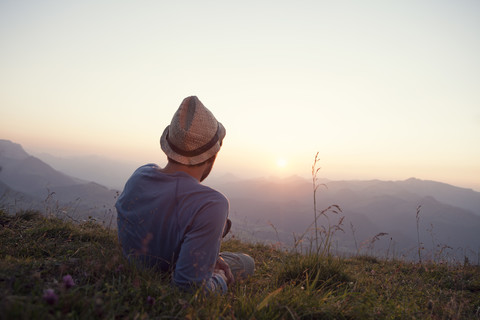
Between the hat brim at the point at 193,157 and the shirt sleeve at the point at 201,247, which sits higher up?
the hat brim at the point at 193,157

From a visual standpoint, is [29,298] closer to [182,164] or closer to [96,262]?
[96,262]

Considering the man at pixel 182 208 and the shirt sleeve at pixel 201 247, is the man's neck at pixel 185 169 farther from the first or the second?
the shirt sleeve at pixel 201 247

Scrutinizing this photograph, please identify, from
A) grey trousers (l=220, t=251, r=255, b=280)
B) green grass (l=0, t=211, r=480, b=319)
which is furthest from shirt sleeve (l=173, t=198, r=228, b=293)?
grey trousers (l=220, t=251, r=255, b=280)

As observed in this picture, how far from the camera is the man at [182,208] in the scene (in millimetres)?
2412

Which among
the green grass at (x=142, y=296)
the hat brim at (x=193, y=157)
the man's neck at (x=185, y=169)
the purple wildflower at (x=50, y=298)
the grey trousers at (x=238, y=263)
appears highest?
the hat brim at (x=193, y=157)

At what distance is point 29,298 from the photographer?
1.66 metres

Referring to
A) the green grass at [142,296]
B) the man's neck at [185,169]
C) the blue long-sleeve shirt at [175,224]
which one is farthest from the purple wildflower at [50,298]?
the man's neck at [185,169]

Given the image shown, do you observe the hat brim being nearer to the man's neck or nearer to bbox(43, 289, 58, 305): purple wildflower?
the man's neck

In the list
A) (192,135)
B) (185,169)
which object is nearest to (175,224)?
(185,169)

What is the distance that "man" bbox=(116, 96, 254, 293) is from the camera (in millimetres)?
2412

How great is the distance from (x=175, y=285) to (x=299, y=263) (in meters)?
2.23

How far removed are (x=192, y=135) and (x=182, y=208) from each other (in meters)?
0.71

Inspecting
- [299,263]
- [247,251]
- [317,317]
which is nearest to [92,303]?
[317,317]

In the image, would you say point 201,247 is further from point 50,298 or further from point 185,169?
point 50,298
